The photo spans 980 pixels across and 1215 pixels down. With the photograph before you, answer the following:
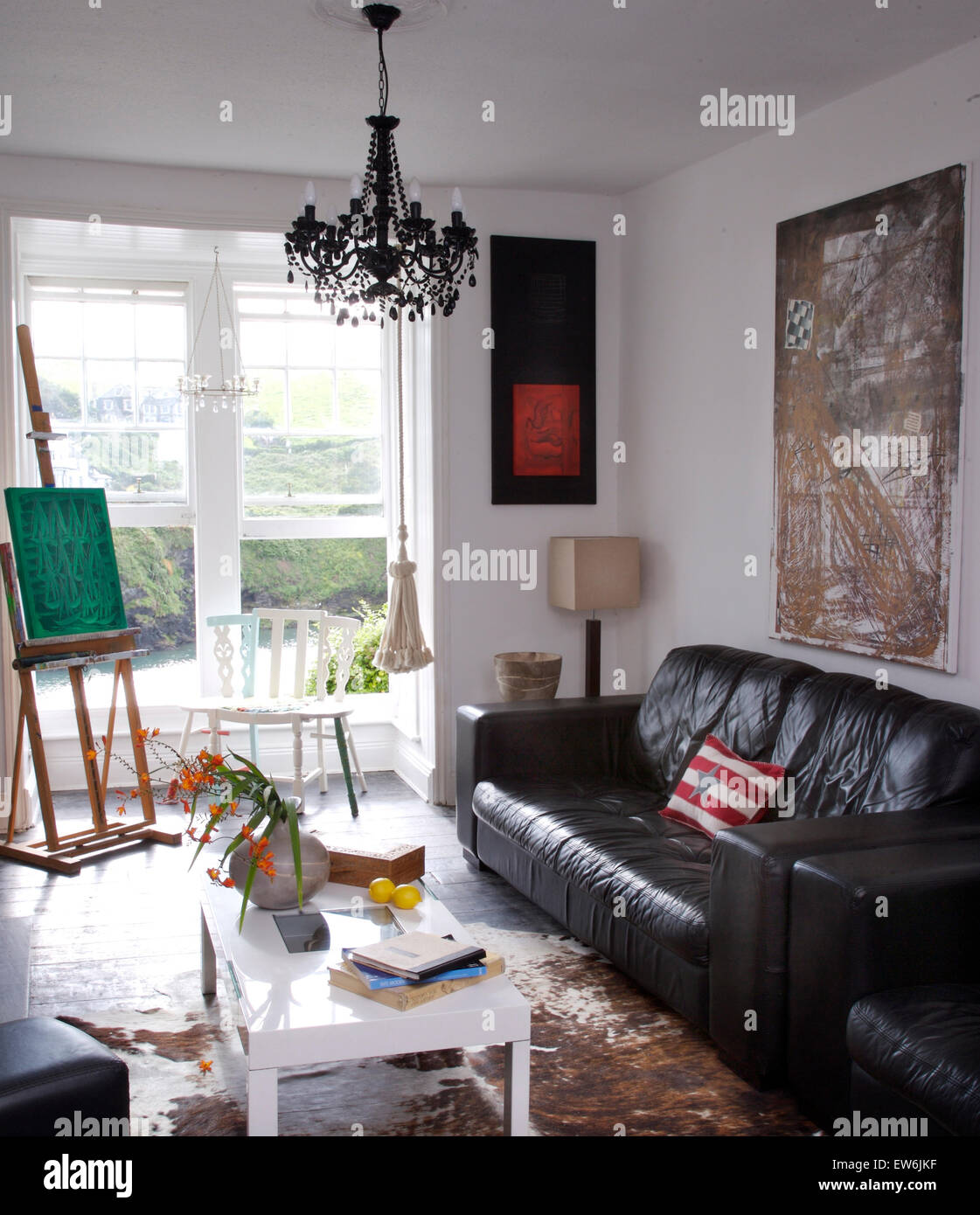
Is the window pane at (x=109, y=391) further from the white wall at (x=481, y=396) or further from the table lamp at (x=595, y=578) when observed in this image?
the table lamp at (x=595, y=578)

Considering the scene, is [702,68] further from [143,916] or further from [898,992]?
[143,916]

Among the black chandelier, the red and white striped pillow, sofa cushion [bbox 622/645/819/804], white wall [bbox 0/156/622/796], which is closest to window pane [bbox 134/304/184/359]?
white wall [bbox 0/156/622/796]

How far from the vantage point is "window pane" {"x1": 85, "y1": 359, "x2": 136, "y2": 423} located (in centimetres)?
539

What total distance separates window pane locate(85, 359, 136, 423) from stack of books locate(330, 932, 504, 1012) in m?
3.80

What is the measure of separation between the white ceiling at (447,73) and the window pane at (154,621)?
1.84m

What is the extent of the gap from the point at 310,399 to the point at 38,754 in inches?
90.4

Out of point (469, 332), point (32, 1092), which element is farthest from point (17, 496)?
point (32, 1092)

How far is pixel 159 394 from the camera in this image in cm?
550

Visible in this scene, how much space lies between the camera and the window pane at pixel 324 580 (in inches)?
227

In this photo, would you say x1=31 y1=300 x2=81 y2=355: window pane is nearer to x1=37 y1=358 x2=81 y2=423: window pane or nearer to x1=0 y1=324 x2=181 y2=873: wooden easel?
x1=37 y1=358 x2=81 y2=423: window pane

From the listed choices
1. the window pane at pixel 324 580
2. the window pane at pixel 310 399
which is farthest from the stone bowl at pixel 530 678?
the window pane at pixel 310 399

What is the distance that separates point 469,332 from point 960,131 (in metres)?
2.32

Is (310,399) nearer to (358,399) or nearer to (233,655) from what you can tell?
(358,399)

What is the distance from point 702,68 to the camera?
3.49m
